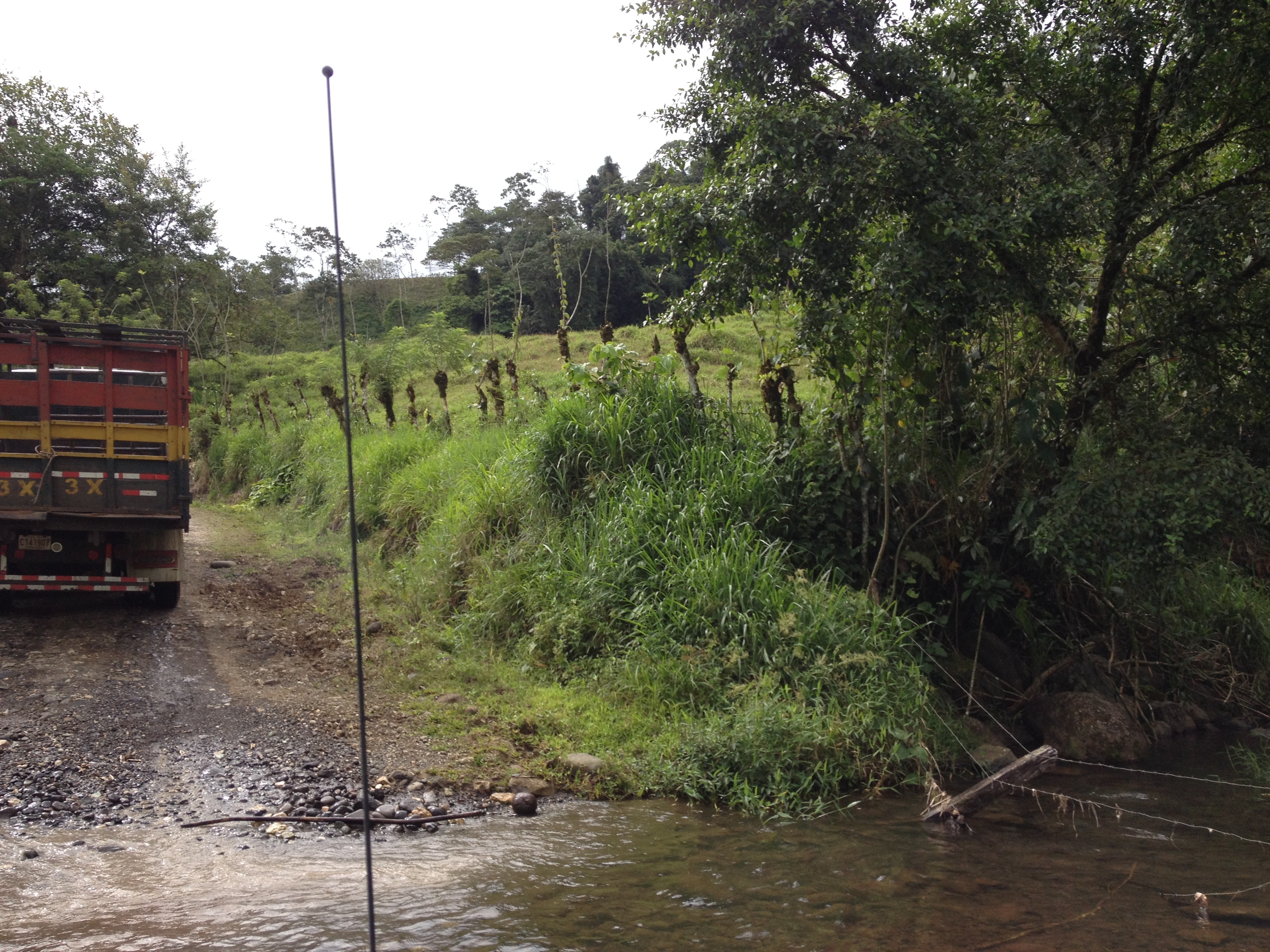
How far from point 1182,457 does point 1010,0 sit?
3375 millimetres

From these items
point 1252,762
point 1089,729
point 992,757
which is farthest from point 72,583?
point 1252,762

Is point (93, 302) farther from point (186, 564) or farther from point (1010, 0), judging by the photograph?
point (1010, 0)

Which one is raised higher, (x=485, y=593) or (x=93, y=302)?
(x=93, y=302)

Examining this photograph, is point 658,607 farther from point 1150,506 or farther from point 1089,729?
point 1150,506

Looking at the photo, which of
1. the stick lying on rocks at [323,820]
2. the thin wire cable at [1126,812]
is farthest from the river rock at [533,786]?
the thin wire cable at [1126,812]

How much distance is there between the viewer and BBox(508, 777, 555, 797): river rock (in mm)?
5410

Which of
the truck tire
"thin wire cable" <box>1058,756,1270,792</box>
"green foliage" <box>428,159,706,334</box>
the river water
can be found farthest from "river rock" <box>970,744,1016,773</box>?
"green foliage" <box>428,159,706,334</box>

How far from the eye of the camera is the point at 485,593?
26.8 ft

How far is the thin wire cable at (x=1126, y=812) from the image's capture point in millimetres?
4945

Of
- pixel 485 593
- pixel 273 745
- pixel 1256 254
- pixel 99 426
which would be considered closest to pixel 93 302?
pixel 99 426

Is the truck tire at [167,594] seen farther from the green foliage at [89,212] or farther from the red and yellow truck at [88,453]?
the green foliage at [89,212]

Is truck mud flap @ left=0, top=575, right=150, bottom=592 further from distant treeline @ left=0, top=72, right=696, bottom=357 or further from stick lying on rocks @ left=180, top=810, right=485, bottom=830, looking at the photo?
distant treeline @ left=0, top=72, right=696, bottom=357

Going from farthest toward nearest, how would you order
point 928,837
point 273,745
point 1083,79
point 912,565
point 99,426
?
1. point 99,426
2. point 912,565
3. point 1083,79
4. point 273,745
5. point 928,837

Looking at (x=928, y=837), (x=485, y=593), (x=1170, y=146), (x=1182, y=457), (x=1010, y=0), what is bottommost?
(x=928, y=837)
